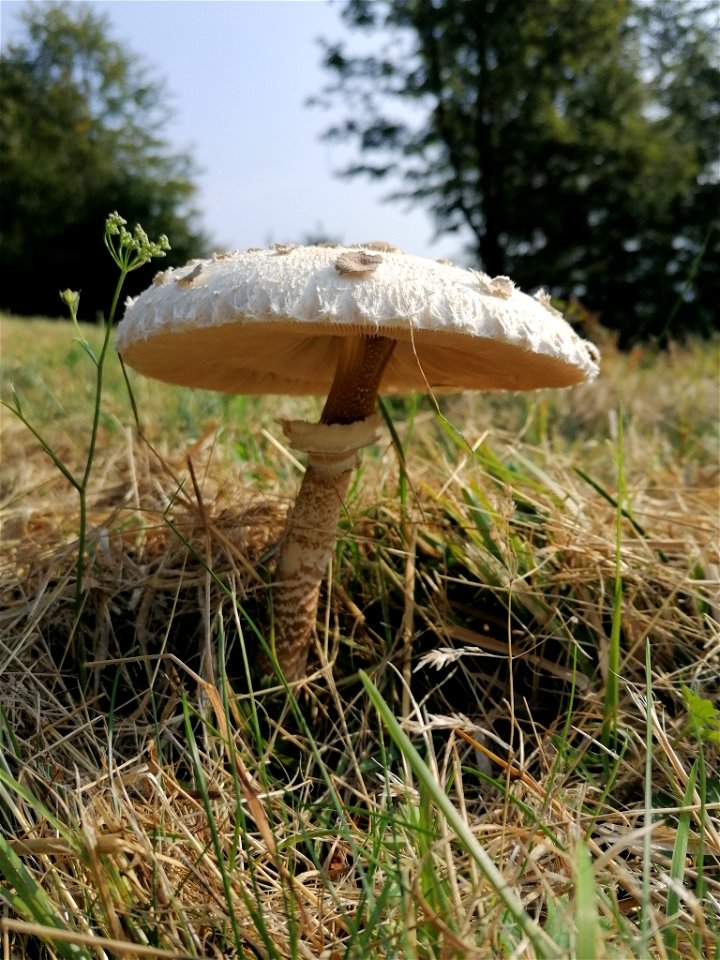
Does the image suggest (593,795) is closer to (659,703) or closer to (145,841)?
(659,703)

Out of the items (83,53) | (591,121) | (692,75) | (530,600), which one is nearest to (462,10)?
(591,121)

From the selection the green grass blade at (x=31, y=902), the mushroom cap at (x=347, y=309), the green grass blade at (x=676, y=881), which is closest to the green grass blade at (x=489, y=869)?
the green grass blade at (x=676, y=881)

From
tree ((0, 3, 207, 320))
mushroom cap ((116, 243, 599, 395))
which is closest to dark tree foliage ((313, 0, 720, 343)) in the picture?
tree ((0, 3, 207, 320))

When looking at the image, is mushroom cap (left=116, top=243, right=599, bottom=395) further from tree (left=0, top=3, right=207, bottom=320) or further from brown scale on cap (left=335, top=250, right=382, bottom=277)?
tree (left=0, top=3, right=207, bottom=320)

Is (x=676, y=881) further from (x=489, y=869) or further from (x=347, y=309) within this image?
(x=347, y=309)

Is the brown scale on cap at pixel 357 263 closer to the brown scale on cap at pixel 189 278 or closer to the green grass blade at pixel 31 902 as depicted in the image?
the brown scale on cap at pixel 189 278
